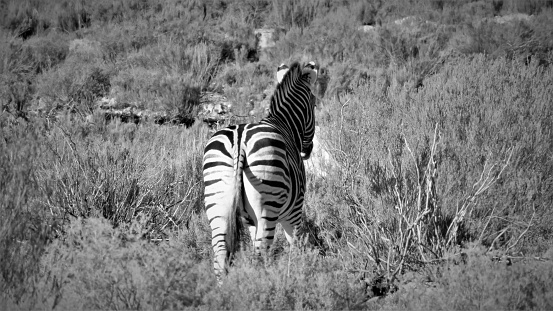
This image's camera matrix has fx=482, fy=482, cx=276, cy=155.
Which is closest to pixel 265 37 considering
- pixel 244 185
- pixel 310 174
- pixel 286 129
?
pixel 310 174

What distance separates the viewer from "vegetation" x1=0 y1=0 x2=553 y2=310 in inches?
126

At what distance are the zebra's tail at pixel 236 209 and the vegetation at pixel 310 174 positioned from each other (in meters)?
0.20

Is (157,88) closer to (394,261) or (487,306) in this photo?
(394,261)

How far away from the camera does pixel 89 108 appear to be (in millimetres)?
9883

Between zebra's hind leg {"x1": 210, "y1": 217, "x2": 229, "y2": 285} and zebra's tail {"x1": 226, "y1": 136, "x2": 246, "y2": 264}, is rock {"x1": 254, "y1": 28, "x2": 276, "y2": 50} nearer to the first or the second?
zebra's tail {"x1": 226, "y1": 136, "x2": 246, "y2": 264}

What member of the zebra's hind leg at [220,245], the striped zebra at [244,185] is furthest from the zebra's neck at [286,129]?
the zebra's hind leg at [220,245]

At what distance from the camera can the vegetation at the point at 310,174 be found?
321 cm

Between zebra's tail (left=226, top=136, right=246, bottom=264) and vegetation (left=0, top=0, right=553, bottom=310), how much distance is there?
0.20 metres

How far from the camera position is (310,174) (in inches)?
271

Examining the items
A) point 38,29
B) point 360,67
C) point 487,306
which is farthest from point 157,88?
point 487,306

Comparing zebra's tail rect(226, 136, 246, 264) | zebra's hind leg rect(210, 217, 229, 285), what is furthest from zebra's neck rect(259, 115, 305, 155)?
zebra's hind leg rect(210, 217, 229, 285)

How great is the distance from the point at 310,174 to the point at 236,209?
11.1 feet

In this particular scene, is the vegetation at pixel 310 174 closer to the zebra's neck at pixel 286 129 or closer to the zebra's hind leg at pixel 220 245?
the zebra's hind leg at pixel 220 245

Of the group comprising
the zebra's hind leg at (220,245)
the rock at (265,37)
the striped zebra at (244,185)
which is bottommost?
the rock at (265,37)
